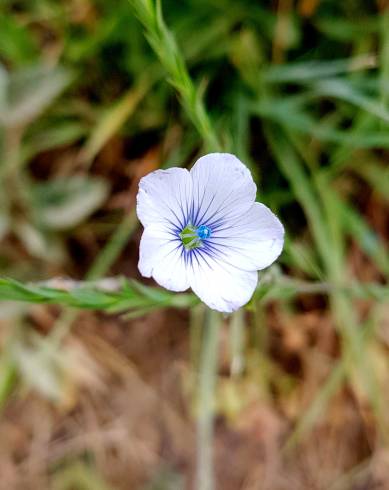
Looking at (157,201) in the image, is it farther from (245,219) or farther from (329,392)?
(329,392)

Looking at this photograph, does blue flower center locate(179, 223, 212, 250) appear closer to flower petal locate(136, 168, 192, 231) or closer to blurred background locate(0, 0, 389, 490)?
flower petal locate(136, 168, 192, 231)

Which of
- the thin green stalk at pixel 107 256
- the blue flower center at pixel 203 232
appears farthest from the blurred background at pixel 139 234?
the blue flower center at pixel 203 232

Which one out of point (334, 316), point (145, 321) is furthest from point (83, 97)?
point (334, 316)

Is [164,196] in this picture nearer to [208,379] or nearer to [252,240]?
[252,240]

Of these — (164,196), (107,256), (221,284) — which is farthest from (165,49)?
(107,256)

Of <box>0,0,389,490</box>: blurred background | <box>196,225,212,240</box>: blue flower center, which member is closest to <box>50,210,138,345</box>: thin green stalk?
<box>0,0,389,490</box>: blurred background

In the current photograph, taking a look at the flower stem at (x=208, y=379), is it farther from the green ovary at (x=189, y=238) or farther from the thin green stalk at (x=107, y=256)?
the green ovary at (x=189, y=238)
